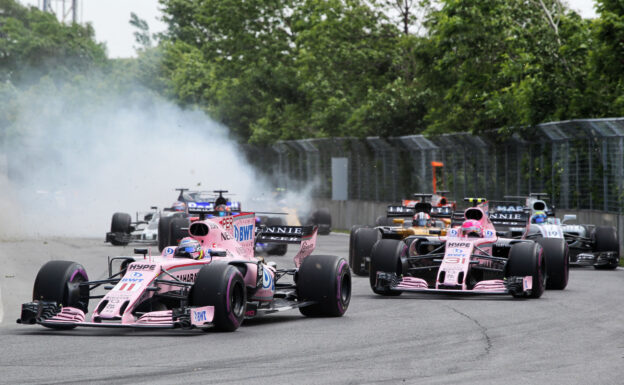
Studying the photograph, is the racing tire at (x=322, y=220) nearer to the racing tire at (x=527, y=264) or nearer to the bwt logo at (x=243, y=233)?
the racing tire at (x=527, y=264)

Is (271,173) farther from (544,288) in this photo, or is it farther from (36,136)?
(544,288)

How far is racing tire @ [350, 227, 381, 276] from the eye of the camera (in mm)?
21141

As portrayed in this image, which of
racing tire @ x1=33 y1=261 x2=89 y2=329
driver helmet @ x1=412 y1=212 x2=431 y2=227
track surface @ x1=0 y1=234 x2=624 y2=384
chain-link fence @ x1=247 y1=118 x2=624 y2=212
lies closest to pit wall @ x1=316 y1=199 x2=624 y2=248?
chain-link fence @ x1=247 y1=118 x2=624 y2=212

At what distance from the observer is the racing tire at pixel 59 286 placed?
41.3ft

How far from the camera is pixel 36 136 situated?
212 feet

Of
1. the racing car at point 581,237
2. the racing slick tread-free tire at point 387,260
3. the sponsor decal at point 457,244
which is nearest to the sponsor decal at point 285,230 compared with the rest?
the racing slick tread-free tire at point 387,260

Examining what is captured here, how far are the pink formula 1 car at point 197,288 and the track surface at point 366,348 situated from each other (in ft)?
0.67

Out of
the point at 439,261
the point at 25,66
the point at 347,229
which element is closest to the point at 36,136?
the point at 25,66

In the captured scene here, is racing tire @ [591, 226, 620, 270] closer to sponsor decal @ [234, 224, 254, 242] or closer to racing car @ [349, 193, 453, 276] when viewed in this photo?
racing car @ [349, 193, 453, 276]

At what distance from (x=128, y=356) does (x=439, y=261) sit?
814cm

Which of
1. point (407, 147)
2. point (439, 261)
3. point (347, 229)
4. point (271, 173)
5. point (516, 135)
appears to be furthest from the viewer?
point (271, 173)

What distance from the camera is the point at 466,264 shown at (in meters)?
16.3

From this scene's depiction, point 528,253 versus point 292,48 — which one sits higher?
point 292,48

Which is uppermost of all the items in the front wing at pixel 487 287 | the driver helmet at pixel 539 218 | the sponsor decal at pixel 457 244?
the driver helmet at pixel 539 218
